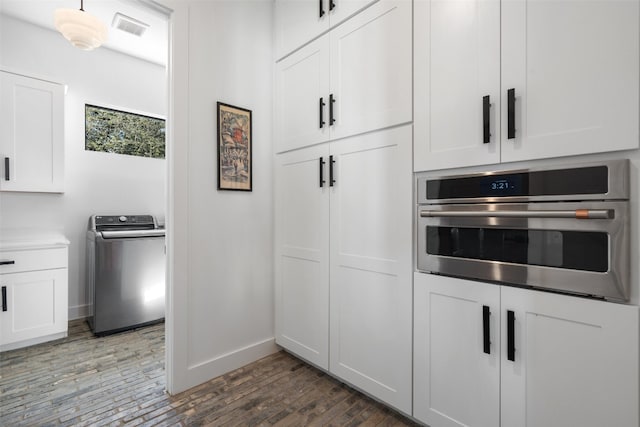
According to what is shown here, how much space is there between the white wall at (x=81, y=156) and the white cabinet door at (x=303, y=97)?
4.39 feet

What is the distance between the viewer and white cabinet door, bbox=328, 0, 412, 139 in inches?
62.6

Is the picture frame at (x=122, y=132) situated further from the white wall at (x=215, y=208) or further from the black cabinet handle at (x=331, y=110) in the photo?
the black cabinet handle at (x=331, y=110)

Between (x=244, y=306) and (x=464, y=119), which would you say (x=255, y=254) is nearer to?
(x=244, y=306)

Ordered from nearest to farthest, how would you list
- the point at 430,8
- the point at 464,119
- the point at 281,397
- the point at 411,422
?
the point at 464,119 < the point at 430,8 < the point at 411,422 < the point at 281,397

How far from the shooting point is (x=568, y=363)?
1112 mm

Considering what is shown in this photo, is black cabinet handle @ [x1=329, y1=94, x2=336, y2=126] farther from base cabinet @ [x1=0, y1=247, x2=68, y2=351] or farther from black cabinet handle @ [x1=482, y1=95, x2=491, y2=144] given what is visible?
base cabinet @ [x1=0, y1=247, x2=68, y2=351]

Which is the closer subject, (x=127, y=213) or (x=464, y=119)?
(x=464, y=119)

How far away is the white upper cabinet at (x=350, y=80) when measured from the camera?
1.61m

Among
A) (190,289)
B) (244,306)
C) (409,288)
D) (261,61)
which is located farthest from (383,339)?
(261,61)

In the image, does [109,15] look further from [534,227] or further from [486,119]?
[534,227]

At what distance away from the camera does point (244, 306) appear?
228 centimetres

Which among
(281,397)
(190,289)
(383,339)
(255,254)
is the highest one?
(255,254)

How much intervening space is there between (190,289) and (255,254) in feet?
1.73

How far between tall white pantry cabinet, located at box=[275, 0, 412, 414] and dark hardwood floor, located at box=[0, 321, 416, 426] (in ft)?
0.42
